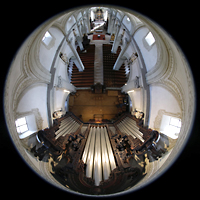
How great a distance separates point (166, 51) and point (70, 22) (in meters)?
2.85

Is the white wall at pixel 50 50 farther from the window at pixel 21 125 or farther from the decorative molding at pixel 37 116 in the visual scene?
the window at pixel 21 125

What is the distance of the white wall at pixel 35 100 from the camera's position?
1069mm

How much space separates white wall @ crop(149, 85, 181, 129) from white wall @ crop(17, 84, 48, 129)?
6.39ft

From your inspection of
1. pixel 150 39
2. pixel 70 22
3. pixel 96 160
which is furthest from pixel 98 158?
pixel 70 22

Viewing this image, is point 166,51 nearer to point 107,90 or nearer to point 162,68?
point 162,68

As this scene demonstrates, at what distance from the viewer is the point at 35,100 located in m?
1.26

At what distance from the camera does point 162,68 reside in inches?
47.7

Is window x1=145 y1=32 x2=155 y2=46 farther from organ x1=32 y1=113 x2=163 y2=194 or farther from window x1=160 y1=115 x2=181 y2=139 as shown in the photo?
organ x1=32 y1=113 x2=163 y2=194

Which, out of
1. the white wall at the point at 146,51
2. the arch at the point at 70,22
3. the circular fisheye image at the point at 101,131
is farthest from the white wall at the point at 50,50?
the white wall at the point at 146,51

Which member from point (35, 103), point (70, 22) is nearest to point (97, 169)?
point (35, 103)

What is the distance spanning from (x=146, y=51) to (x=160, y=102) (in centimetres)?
102

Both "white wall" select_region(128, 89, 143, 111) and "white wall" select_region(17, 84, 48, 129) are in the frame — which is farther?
"white wall" select_region(128, 89, 143, 111)

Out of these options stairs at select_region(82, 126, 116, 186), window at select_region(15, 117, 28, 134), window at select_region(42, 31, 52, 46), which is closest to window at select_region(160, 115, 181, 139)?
stairs at select_region(82, 126, 116, 186)

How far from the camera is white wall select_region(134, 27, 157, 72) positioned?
134cm
